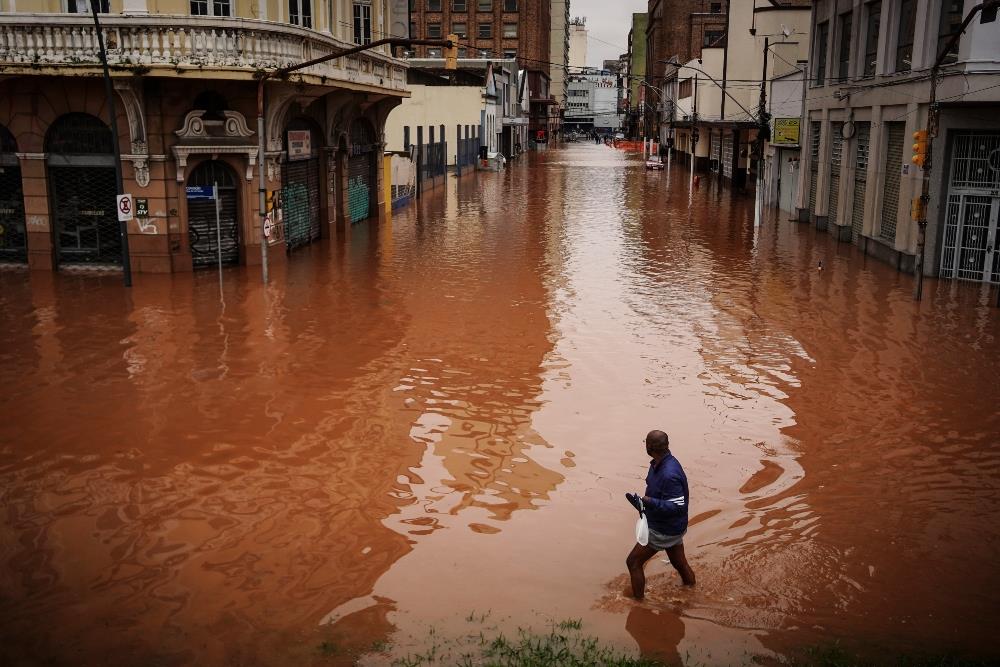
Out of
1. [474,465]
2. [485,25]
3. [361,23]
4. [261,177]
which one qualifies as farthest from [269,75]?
[485,25]

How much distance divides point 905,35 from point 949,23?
300 cm

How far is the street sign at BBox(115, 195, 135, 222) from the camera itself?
68.7 ft

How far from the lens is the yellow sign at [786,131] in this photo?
38.9m

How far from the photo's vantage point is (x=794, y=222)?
38156 mm

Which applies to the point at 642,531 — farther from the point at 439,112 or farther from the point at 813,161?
the point at 439,112

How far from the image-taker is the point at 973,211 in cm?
2300

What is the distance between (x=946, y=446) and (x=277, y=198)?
61.5 ft

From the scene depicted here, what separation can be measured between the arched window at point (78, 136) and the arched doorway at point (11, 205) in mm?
1196

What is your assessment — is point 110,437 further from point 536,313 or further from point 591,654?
point 536,313

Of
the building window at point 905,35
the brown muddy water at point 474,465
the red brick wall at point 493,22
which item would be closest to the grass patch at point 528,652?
the brown muddy water at point 474,465

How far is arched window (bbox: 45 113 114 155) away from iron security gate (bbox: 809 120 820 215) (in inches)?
1023

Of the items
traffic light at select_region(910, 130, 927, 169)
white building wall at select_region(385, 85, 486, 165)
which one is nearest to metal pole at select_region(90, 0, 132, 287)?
traffic light at select_region(910, 130, 927, 169)

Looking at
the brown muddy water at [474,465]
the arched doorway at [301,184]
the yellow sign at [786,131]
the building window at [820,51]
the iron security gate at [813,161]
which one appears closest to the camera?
the brown muddy water at [474,465]

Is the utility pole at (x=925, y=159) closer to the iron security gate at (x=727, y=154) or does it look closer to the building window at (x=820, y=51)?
the building window at (x=820, y=51)
